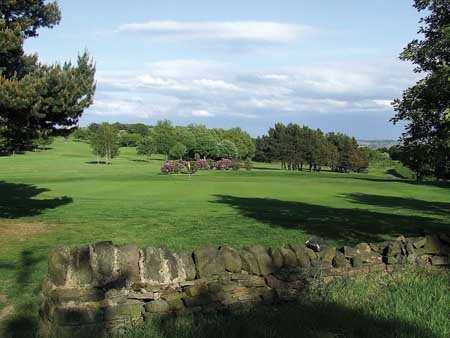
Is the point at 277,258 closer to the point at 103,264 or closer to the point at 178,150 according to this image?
the point at 103,264

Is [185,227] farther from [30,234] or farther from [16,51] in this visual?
[16,51]

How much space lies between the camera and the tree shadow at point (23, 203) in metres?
23.1

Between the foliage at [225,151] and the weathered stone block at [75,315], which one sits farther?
the foliage at [225,151]

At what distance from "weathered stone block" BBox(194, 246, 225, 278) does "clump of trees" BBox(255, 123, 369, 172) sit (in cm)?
9796

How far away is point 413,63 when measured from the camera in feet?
43.0

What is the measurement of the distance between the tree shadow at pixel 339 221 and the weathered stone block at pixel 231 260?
8.63 metres

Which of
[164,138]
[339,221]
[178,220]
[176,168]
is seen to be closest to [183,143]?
[164,138]

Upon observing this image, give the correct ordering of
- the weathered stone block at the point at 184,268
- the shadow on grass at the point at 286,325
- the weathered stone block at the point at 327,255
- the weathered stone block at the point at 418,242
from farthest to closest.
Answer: the weathered stone block at the point at 418,242, the weathered stone block at the point at 327,255, the weathered stone block at the point at 184,268, the shadow on grass at the point at 286,325

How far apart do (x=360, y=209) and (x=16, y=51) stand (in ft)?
55.4

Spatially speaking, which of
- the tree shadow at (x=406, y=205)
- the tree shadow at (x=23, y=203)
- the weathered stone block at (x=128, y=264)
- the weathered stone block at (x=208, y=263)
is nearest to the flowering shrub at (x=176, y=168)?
Result: the tree shadow at (x=23, y=203)

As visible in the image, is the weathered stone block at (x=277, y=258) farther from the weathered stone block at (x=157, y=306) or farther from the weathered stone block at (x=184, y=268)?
the weathered stone block at (x=157, y=306)

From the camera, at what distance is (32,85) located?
15742mm

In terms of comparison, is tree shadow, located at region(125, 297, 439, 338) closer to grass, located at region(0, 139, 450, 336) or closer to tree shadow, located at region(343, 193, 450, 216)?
grass, located at region(0, 139, 450, 336)

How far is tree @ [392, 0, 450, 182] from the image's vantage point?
1198 centimetres
